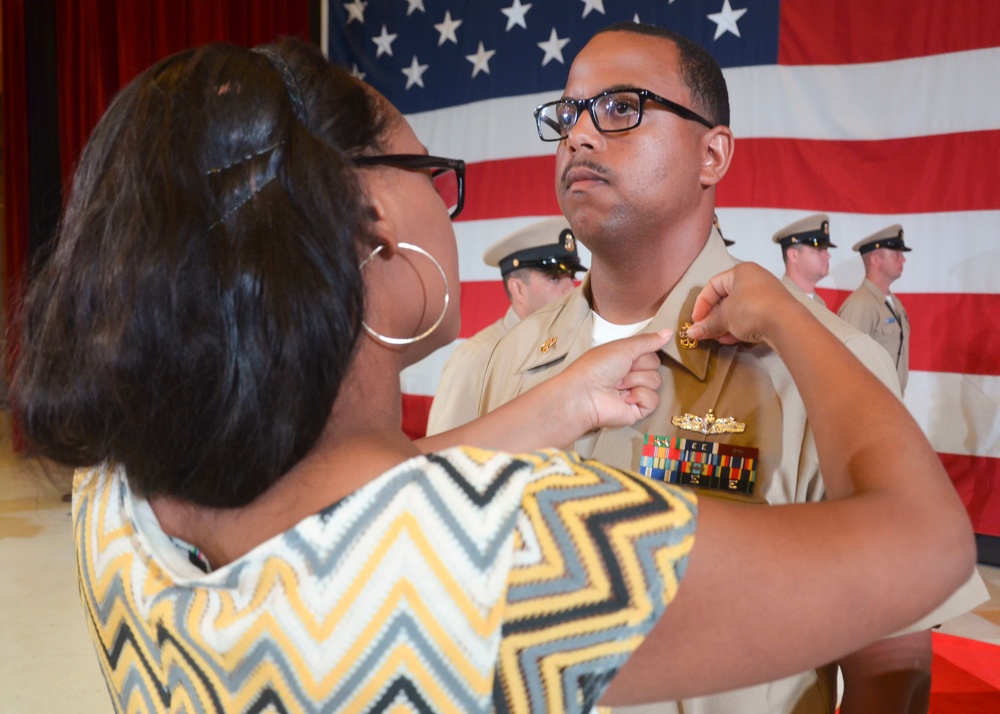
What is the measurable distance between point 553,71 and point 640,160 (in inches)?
175

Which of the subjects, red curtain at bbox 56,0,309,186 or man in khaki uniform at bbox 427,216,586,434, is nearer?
man in khaki uniform at bbox 427,216,586,434

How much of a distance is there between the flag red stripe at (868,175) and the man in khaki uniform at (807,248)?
0.72ft

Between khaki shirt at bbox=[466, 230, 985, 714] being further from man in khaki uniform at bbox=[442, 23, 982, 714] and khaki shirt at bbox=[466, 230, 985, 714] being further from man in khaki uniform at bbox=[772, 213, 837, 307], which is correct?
man in khaki uniform at bbox=[772, 213, 837, 307]

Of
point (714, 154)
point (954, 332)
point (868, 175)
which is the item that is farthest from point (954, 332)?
point (714, 154)

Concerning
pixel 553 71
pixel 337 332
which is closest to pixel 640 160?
pixel 337 332

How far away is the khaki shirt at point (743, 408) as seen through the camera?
47.8 inches

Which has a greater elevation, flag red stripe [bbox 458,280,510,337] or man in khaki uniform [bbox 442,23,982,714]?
man in khaki uniform [bbox 442,23,982,714]

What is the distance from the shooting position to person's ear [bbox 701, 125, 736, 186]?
155 centimetres

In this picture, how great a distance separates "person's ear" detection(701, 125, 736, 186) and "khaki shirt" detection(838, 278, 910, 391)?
10.9 feet

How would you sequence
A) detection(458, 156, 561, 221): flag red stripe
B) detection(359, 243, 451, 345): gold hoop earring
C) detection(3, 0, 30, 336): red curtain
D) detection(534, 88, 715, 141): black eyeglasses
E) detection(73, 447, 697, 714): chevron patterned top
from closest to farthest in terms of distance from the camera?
1. detection(73, 447, 697, 714): chevron patterned top
2. detection(359, 243, 451, 345): gold hoop earring
3. detection(534, 88, 715, 141): black eyeglasses
4. detection(458, 156, 561, 221): flag red stripe
5. detection(3, 0, 30, 336): red curtain

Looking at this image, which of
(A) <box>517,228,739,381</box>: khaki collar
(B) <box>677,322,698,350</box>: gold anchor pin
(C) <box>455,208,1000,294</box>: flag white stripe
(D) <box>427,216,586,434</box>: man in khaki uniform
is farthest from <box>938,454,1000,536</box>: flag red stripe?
(B) <box>677,322,698,350</box>: gold anchor pin

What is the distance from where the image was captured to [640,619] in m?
0.65

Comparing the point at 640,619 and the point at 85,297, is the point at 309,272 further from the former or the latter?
the point at 640,619

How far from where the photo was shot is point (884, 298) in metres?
4.69
